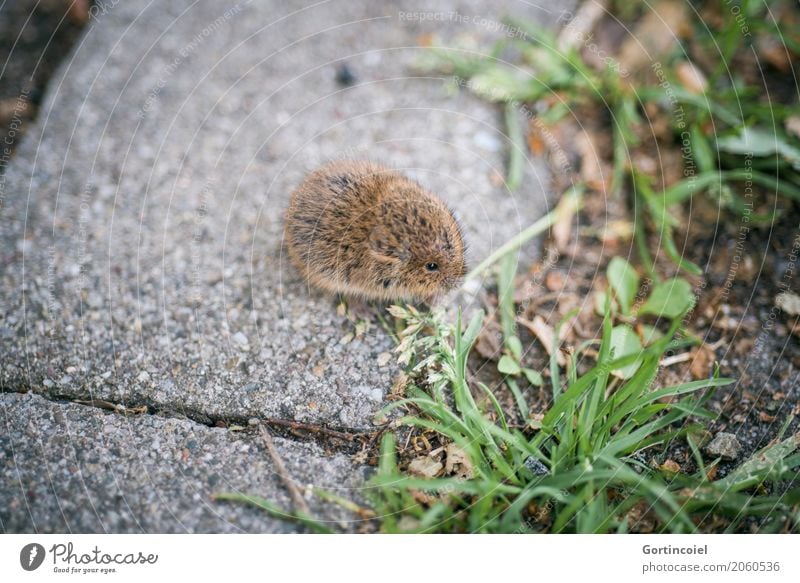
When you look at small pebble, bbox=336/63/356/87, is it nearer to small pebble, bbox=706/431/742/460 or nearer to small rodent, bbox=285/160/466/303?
small rodent, bbox=285/160/466/303

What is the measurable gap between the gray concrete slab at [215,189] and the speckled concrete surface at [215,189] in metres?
0.01

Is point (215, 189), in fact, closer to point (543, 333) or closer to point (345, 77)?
point (345, 77)

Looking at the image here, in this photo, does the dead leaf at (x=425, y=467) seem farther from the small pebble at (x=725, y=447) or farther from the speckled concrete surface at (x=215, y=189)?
the small pebble at (x=725, y=447)

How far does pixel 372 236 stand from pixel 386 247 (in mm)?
91

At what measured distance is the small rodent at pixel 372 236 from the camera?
2807 mm

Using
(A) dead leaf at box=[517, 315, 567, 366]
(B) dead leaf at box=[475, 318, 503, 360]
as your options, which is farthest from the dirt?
(A) dead leaf at box=[517, 315, 567, 366]

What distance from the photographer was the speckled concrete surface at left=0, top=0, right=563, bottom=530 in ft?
9.21

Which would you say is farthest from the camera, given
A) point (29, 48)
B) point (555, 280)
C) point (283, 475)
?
point (29, 48)

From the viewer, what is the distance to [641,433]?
8.29 ft

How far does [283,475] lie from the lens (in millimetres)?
2500

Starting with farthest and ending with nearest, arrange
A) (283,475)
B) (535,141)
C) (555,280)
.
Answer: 1. (535,141)
2. (555,280)
3. (283,475)

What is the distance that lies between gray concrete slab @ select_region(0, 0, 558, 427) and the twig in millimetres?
136

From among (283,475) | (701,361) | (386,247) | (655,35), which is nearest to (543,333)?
(701,361)
